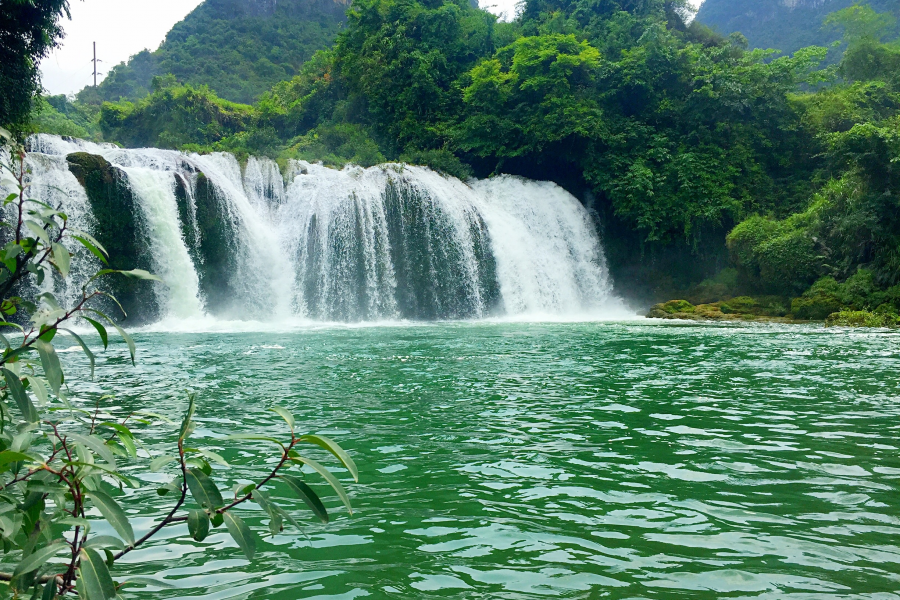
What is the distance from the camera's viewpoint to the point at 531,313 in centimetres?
2333

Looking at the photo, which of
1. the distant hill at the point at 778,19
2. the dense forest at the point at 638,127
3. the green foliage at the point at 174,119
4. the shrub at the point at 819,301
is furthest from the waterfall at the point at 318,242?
the distant hill at the point at 778,19

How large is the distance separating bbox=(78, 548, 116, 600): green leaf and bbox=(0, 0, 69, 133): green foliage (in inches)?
677

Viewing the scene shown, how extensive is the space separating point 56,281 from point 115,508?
61.4 ft

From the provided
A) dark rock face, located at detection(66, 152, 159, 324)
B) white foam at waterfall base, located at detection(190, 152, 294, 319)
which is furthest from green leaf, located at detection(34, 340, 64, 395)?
white foam at waterfall base, located at detection(190, 152, 294, 319)

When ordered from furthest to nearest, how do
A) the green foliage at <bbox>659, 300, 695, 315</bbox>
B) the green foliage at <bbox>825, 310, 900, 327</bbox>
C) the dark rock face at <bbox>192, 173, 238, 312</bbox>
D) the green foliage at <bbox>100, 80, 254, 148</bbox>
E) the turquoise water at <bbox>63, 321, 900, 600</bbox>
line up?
the green foliage at <bbox>100, 80, 254, 148</bbox> → the green foliage at <bbox>659, 300, 695, 315</bbox> → the dark rock face at <bbox>192, 173, 238, 312</bbox> → the green foliage at <bbox>825, 310, 900, 327</bbox> → the turquoise water at <bbox>63, 321, 900, 600</bbox>

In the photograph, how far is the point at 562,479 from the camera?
174 inches

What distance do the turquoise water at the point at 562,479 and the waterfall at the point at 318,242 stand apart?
1083 cm

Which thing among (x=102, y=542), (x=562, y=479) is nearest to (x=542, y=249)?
(x=562, y=479)

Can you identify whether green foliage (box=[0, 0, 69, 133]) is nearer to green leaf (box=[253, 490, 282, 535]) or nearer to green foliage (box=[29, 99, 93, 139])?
green foliage (box=[29, 99, 93, 139])

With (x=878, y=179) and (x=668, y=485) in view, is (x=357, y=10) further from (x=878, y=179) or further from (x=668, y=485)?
(x=668, y=485)

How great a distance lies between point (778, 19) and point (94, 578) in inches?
3247

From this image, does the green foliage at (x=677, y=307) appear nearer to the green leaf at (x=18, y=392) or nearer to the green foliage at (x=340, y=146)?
the green foliage at (x=340, y=146)

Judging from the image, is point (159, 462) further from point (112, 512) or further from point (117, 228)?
point (117, 228)

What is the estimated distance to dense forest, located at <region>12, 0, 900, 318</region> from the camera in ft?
77.0
